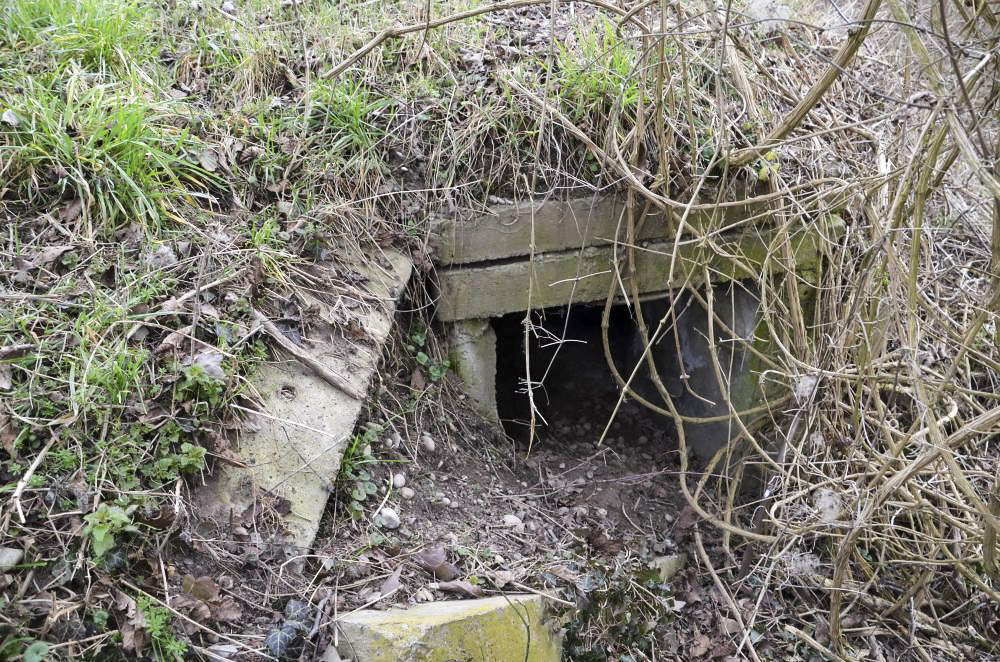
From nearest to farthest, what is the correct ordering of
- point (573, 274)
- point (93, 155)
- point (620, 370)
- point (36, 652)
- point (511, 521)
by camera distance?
point (36, 652), point (93, 155), point (511, 521), point (573, 274), point (620, 370)

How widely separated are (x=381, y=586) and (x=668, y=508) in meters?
1.77

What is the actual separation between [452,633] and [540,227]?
1.96 m

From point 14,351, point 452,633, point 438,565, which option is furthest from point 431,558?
point 14,351

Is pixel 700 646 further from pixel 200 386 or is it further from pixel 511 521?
pixel 200 386

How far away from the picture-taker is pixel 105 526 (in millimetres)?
2074

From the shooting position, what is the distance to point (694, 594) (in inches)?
127

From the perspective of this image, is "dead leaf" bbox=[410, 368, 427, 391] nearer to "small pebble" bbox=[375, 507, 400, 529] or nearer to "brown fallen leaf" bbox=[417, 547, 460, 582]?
"small pebble" bbox=[375, 507, 400, 529]

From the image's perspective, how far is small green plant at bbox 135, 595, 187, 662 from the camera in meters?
2.03

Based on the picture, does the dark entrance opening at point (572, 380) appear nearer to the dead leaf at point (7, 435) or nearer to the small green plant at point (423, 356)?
the small green plant at point (423, 356)

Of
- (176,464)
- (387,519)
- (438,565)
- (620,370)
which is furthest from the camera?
(620,370)

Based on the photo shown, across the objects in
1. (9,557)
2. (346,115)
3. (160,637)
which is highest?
(346,115)

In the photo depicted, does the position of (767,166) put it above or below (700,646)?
above

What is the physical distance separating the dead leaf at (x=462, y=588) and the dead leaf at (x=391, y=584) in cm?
15

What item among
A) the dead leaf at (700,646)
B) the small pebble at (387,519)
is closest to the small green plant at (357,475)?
the small pebble at (387,519)
